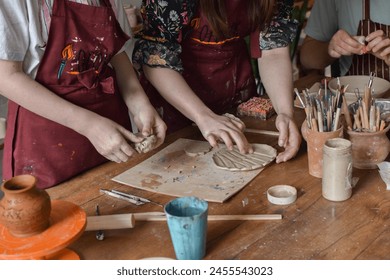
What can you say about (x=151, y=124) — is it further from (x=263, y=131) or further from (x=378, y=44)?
(x=378, y=44)

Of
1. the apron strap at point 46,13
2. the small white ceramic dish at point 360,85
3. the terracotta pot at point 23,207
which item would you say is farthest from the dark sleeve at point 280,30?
the terracotta pot at point 23,207

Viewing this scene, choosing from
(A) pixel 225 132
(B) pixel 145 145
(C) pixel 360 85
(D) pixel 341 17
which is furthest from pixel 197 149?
(D) pixel 341 17

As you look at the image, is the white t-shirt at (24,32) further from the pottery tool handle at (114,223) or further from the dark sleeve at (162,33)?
the pottery tool handle at (114,223)

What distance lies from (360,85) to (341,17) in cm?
57

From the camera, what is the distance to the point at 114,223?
1431mm

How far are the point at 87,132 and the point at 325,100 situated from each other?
0.79 metres

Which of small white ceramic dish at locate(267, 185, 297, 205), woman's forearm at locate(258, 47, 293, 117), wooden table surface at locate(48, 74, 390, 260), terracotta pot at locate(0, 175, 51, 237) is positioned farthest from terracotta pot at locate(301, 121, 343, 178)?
terracotta pot at locate(0, 175, 51, 237)

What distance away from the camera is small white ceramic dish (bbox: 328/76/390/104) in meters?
2.31

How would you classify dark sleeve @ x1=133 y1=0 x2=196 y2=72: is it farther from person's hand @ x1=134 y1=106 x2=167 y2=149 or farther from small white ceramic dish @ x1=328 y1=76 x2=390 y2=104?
small white ceramic dish @ x1=328 y1=76 x2=390 y2=104

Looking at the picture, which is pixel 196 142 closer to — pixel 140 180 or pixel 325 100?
pixel 140 180

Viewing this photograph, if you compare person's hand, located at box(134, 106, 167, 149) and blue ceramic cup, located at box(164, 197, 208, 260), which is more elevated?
person's hand, located at box(134, 106, 167, 149)

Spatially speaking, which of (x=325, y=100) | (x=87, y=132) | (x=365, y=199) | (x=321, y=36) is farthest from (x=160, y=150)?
(x=321, y=36)

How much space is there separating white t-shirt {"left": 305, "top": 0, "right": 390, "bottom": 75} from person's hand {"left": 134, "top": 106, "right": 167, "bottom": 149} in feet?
4.62

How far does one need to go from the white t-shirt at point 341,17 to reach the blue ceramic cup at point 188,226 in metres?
1.81
